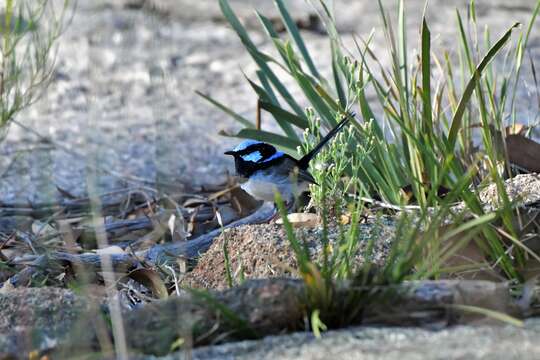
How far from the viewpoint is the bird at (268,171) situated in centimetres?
382

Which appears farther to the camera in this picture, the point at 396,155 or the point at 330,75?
the point at 330,75

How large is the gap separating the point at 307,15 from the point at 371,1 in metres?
0.88

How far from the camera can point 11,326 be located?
2613mm

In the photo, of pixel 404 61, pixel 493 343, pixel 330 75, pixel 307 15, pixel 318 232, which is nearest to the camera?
pixel 493 343

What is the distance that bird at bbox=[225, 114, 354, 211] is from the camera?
382cm

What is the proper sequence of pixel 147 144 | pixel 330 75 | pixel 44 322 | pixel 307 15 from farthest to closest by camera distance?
pixel 307 15 < pixel 330 75 < pixel 147 144 < pixel 44 322

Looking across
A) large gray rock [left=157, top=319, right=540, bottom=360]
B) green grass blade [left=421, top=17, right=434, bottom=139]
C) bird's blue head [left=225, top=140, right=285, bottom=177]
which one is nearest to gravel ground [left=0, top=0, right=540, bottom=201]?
bird's blue head [left=225, top=140, right=285, bottom=177]

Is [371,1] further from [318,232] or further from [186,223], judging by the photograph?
[318,232]

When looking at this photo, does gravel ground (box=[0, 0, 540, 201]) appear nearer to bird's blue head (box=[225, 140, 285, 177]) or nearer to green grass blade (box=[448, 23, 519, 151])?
bird's blue head (box=[225, 140, 285, 177])

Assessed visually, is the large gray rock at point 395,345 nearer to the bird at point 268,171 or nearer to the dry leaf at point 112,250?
the bird at point 268,171

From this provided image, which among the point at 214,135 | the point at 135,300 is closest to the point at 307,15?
the point at 214,135

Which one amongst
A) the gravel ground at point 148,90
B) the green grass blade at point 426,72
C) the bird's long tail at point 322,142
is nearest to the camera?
the green grass blade at point 426,72

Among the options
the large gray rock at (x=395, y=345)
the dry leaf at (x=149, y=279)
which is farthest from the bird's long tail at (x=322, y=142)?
the large gray rock at (x=395, y=345)

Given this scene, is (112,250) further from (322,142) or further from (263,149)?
(322,142)
